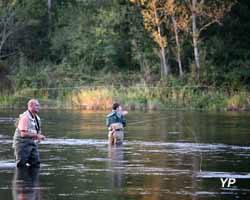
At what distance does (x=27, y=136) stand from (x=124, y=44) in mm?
48057

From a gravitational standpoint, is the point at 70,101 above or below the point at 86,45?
below

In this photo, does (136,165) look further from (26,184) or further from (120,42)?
(120,42)

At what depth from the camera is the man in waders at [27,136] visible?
18828 millimetres

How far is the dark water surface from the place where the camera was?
15523 millimetres

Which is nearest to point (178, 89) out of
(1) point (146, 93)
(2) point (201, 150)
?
(1) point (146, 93)

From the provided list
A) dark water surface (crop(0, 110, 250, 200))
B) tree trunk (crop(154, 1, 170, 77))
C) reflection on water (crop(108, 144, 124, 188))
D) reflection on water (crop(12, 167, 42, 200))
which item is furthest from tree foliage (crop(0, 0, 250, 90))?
reflection on water (crop(12, 167, 42, 200))

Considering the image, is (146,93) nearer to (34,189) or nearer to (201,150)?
(201,150)

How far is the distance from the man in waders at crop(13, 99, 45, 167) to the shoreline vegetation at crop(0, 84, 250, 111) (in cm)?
3211

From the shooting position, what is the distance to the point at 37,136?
18.9m

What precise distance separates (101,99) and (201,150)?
92.2 ft

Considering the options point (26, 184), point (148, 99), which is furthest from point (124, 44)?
point (26, 184)

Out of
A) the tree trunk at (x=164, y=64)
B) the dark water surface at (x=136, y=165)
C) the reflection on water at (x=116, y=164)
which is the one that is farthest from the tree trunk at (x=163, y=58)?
the reflection on water at (x=116, y=164)

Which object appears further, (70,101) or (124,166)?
(70,101)

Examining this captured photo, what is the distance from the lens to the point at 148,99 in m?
53.5
